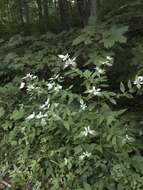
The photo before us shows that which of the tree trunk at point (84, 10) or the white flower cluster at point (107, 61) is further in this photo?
the tree trunk at point (84, 10)

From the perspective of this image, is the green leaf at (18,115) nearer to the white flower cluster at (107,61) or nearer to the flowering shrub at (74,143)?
the flowering shrub at (74,143)

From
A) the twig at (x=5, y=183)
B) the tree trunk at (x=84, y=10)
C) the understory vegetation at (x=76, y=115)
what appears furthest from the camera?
the tree trunk at (x=84, y=10)

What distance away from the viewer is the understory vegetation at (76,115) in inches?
134

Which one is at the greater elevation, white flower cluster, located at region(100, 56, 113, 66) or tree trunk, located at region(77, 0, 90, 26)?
white flower cluster, located at region(100, 56, 113, 66)

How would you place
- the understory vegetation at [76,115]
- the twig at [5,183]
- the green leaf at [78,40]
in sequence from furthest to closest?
the twig at [5,183] → the green leaf at [78,40] → the understory vegetation at [76,115]

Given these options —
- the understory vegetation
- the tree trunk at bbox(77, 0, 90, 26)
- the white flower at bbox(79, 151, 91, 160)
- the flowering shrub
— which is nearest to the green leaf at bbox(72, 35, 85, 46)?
the understory vegetation

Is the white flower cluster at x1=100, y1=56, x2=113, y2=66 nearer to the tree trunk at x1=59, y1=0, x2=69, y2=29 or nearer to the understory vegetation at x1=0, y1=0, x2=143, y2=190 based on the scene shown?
the understory vegetation at x1=0, y1=0, x2=143, y2=190

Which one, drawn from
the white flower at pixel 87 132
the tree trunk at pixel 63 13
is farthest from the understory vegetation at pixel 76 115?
the tree trunk at pixel 63 13

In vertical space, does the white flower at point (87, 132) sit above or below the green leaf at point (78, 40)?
below

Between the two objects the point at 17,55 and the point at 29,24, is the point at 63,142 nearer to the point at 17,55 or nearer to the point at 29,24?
the point at 17,55

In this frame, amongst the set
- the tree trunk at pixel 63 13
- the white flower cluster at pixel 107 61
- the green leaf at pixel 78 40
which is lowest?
the tree trunk at pixel 63 13

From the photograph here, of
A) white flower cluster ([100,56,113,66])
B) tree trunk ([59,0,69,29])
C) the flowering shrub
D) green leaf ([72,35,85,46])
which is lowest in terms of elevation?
tree trunk ([59,0,69,29])

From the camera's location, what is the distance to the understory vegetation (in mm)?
3408

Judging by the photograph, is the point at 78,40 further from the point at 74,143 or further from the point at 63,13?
the point at 63,13
